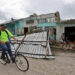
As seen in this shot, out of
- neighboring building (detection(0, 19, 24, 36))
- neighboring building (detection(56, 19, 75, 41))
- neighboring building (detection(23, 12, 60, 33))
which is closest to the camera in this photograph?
neighboring building (detection(56, 19, 75, 41))

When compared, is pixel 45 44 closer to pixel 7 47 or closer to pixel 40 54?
pixel 40 54

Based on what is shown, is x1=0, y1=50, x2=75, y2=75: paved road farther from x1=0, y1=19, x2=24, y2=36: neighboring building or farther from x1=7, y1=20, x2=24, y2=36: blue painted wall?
x1=7, y1=20, x2=24, y2=36: blue painted wall

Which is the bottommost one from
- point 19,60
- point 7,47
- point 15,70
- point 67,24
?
point 15,70

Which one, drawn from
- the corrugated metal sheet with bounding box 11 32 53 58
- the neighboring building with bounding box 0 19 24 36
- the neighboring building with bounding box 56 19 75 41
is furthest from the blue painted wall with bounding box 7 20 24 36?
the corrugated metal sheet with bounding box 11 32 53 58

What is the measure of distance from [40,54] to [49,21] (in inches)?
388

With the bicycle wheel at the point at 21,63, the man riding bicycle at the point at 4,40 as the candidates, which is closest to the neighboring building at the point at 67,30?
the man riding bicycle at the point at 4,40

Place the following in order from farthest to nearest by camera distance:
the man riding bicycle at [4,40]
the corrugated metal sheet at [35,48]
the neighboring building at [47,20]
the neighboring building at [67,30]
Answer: the neighboring building at [47,20] < the neighboring building at [67,30] < the corrugated metal sheet at [35,48] < the man riding bicycle at [4,40]

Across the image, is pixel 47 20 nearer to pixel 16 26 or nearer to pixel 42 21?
pixel 42 21

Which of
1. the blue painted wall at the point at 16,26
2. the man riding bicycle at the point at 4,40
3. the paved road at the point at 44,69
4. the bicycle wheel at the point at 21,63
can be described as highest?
the blue painted wall at the point at 16,26

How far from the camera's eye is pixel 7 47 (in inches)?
170

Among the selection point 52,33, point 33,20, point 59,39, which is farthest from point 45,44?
point 33,20

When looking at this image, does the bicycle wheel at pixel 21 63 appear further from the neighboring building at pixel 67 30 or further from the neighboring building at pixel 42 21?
the neighboring building at pixel 42 21

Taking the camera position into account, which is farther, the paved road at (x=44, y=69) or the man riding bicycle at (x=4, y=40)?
the man riding bicycle at (x=4, y=40)

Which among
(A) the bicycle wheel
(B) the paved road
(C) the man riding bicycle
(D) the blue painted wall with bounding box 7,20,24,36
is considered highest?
(D) the blue painted wall with bounding box 7,20,24,36
